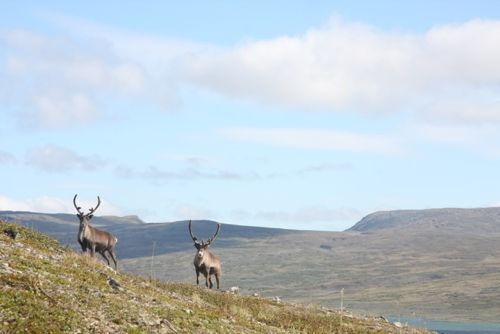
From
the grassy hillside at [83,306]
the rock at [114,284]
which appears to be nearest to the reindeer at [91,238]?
the grassy hillside at [83,306]

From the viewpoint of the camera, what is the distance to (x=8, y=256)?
21.8 m

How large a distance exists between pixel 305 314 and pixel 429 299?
144448 millimetres

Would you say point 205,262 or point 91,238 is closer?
point 91,238

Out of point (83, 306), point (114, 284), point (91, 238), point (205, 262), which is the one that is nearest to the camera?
point (83, 306)

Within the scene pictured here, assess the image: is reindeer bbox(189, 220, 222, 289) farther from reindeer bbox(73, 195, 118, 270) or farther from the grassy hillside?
the grassy hillside

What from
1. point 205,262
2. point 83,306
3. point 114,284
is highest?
point 205,262

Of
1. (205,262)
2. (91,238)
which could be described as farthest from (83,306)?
(205,262)

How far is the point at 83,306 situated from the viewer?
62.7 feet

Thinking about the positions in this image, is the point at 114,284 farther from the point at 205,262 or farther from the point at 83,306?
A: the point at 205,262

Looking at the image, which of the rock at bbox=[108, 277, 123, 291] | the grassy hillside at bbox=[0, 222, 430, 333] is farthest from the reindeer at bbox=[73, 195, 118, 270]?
the rock at bbox=[108, 277, 123, 291]

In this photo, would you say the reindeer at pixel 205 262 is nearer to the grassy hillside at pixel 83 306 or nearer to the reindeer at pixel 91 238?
the reindeer at pixel 91 238

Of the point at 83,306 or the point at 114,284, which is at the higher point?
the point at 114,284

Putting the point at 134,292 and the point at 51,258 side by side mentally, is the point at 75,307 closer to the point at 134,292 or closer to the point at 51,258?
the point at 134,292

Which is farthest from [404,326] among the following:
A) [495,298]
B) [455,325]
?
[495,298]
